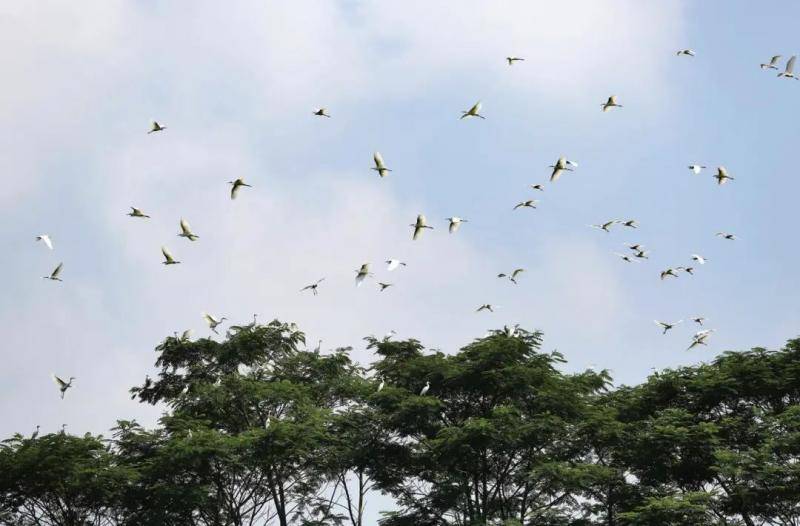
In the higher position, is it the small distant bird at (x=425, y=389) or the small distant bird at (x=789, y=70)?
the small distant bird at (x=789, y=70)

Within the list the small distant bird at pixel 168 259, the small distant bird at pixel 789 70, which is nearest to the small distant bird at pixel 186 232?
the small distant bird at pixel 168 259

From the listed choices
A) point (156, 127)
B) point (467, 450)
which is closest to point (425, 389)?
point (467, 450)

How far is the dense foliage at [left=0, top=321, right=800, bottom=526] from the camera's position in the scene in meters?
28.6

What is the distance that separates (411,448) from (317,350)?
8039 millimetres

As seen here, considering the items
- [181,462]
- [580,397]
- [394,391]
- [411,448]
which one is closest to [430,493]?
[411,448]

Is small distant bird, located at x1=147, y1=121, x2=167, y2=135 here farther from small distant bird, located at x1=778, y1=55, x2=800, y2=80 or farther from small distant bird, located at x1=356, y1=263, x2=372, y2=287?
small distant bird, located at x1=778, y1=55, x2=800, y2=80

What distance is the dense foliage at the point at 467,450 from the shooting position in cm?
2856

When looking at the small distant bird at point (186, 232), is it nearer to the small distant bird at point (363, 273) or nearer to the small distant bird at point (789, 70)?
the small distant bird at point (363, 273)

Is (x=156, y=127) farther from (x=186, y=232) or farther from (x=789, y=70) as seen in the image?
(x=789, y=70)

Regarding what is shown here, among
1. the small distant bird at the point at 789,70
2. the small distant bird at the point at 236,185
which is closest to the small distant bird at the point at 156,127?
the small distant bird at the point at 236,185

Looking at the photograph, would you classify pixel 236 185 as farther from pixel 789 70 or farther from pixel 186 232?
pixel 789 70

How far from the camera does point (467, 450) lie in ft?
95.7

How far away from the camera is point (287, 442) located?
30.3 meters

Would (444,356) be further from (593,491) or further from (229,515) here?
(229,515)
